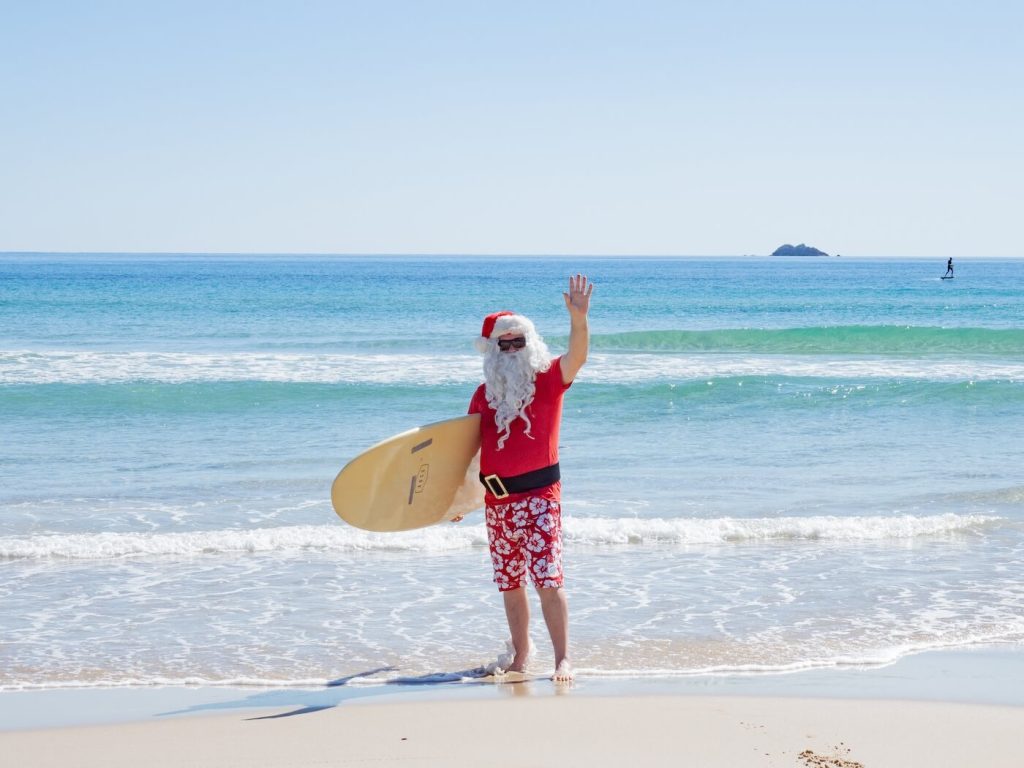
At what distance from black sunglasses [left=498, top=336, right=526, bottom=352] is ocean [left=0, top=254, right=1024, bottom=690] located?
1.60 metres

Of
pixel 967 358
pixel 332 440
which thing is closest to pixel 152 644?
pixel 332 440

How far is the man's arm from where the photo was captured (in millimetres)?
4867

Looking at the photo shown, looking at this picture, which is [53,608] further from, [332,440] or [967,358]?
[967,358]

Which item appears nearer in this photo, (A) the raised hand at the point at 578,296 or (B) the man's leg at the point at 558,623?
(A) the raised hand at the point at 578,296

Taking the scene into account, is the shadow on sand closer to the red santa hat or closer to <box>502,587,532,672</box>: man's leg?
<box>502,587,532,672</box>: man's leg

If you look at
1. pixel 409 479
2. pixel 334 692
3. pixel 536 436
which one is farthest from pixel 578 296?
pixel 334 692

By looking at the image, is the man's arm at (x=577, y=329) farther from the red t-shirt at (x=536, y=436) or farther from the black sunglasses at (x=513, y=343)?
the black sunglasses at (x=513, y=343)

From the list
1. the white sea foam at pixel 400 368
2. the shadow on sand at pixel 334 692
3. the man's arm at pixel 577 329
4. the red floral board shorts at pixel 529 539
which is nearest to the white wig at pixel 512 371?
the man's arm at pixel 577 329

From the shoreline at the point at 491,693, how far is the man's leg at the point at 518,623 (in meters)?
0.16

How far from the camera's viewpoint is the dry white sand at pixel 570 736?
4.06 metres

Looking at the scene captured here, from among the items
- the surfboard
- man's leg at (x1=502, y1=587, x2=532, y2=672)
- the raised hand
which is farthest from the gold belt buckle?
the raised hand

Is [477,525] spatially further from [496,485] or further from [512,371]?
[512,371]

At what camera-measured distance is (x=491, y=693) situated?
4949 millimetres

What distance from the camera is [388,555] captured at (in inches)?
308
